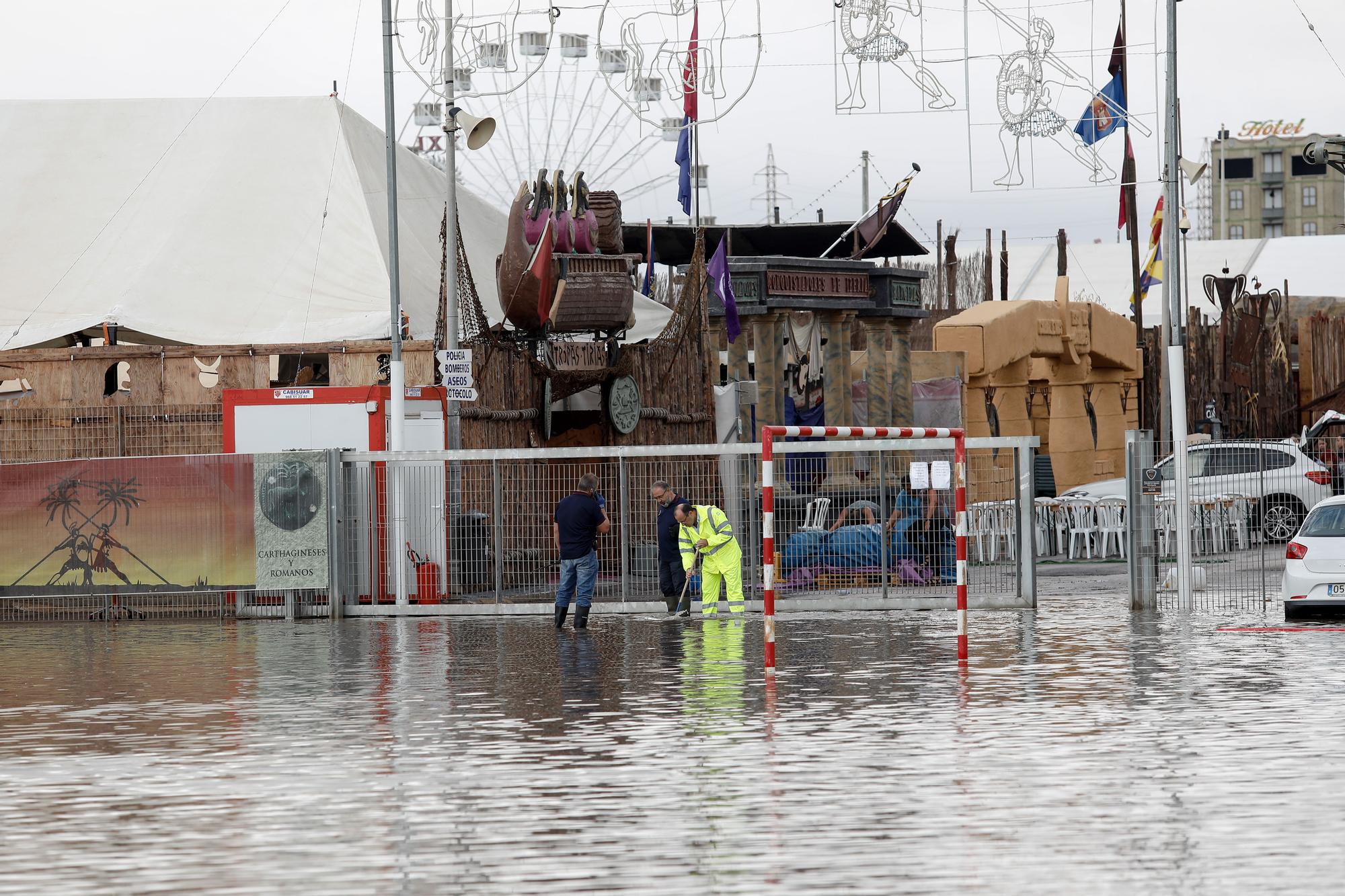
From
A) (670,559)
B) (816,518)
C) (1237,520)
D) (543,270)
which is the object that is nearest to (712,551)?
(670,559)

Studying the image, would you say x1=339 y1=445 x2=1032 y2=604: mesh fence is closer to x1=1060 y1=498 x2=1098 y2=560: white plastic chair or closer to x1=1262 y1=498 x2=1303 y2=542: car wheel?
x1=1060 y1=498 x2=1098 y2=560: white plastic chair

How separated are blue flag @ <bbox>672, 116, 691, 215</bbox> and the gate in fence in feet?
33.0

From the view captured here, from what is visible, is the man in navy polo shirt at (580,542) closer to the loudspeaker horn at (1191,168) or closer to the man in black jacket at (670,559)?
the man in black jacket at (670,559)

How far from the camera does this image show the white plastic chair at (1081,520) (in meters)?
29.9

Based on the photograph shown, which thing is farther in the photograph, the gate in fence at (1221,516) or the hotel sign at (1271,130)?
the hotel sign at (1271,130)

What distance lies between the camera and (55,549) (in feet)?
75.9

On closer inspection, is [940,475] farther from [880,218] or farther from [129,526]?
[880,218]

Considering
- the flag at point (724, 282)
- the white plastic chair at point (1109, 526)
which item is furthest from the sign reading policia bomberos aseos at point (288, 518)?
the white plastic chair at point (1109, 526)

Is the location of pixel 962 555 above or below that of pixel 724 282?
below

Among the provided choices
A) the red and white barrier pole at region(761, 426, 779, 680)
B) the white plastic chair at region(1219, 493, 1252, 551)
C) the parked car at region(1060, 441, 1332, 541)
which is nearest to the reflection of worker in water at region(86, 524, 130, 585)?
the red and white barrier pole at region(761, 426, 779, 680)

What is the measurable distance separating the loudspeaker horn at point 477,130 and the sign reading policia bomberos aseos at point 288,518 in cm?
427

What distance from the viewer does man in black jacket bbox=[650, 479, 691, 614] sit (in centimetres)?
2078

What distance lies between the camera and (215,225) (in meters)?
34.3

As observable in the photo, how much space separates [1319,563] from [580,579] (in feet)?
25.3
